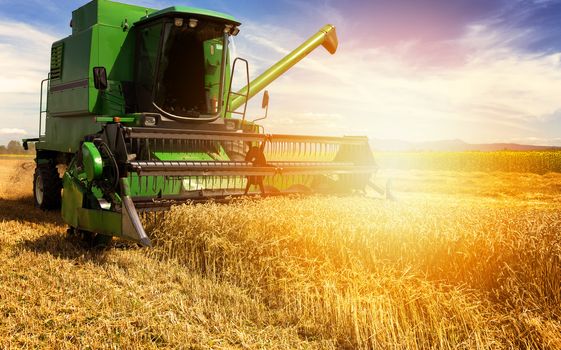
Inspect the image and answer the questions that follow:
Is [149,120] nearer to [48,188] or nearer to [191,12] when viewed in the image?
[191,12]

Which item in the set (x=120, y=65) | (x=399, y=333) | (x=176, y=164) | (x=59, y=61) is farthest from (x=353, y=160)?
(x=59, y=61)

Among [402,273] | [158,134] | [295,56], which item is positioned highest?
[295,56]

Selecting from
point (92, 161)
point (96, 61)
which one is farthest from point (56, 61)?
point (92, 161)

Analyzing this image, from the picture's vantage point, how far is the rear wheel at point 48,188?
8.03 m

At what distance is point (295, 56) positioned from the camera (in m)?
10.4

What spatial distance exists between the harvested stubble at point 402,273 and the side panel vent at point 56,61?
5.11 metres

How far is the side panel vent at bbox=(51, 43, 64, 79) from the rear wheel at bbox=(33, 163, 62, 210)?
1.50m

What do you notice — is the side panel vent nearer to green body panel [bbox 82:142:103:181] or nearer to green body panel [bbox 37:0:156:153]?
green body panel [bbox 37:0:156:153]

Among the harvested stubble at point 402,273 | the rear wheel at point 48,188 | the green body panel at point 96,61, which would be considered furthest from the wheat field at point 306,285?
the rear wheel at point 48,188

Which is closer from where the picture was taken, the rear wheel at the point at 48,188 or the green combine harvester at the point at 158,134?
the green combine harvester at the point at 158,134

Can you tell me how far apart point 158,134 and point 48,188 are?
13.1 ft

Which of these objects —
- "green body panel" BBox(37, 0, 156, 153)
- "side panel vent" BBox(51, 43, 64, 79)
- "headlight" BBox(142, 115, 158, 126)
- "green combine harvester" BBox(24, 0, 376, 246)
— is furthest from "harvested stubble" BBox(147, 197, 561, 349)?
"side panel vent" BBox(51, 43, 64, 79)

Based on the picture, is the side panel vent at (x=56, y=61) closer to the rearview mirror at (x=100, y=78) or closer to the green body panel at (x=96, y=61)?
the green body panel at (x=96, y=61)

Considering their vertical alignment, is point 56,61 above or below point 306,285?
above
